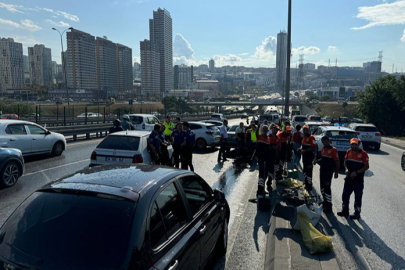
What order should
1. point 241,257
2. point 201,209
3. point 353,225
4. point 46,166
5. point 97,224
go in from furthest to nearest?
point 46,166 < point 353,225 < point 241,257 < point 201,209 < point 97,224

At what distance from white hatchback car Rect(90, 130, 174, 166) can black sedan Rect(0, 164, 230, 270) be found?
15.4 feet

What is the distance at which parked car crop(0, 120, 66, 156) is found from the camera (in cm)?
1072

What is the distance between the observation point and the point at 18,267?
228cm

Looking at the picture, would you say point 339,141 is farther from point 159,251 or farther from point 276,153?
point 159,251

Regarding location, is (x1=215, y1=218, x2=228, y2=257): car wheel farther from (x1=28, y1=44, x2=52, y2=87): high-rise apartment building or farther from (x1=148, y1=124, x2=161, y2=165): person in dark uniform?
(x1=28, y1=44, x2=52, y2=87): high-rise apartment building

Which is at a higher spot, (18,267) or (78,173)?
(78,173)

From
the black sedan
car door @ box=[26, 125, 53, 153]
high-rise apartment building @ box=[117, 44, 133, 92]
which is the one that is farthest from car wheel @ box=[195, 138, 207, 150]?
high-rise apartment building @ box=[117, 44, 133, 92]

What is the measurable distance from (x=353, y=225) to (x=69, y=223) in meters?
5.53

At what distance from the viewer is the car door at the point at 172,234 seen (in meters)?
2.64

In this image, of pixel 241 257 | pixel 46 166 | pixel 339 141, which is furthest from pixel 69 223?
pixel 339 141

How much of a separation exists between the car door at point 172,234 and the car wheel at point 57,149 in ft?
36.4

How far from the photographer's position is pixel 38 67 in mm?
183875

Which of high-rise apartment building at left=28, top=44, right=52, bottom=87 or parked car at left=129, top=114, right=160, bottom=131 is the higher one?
high-rise apartment building at left=28, top=44, right=52, bottom=87

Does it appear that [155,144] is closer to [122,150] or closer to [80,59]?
[122,150]
